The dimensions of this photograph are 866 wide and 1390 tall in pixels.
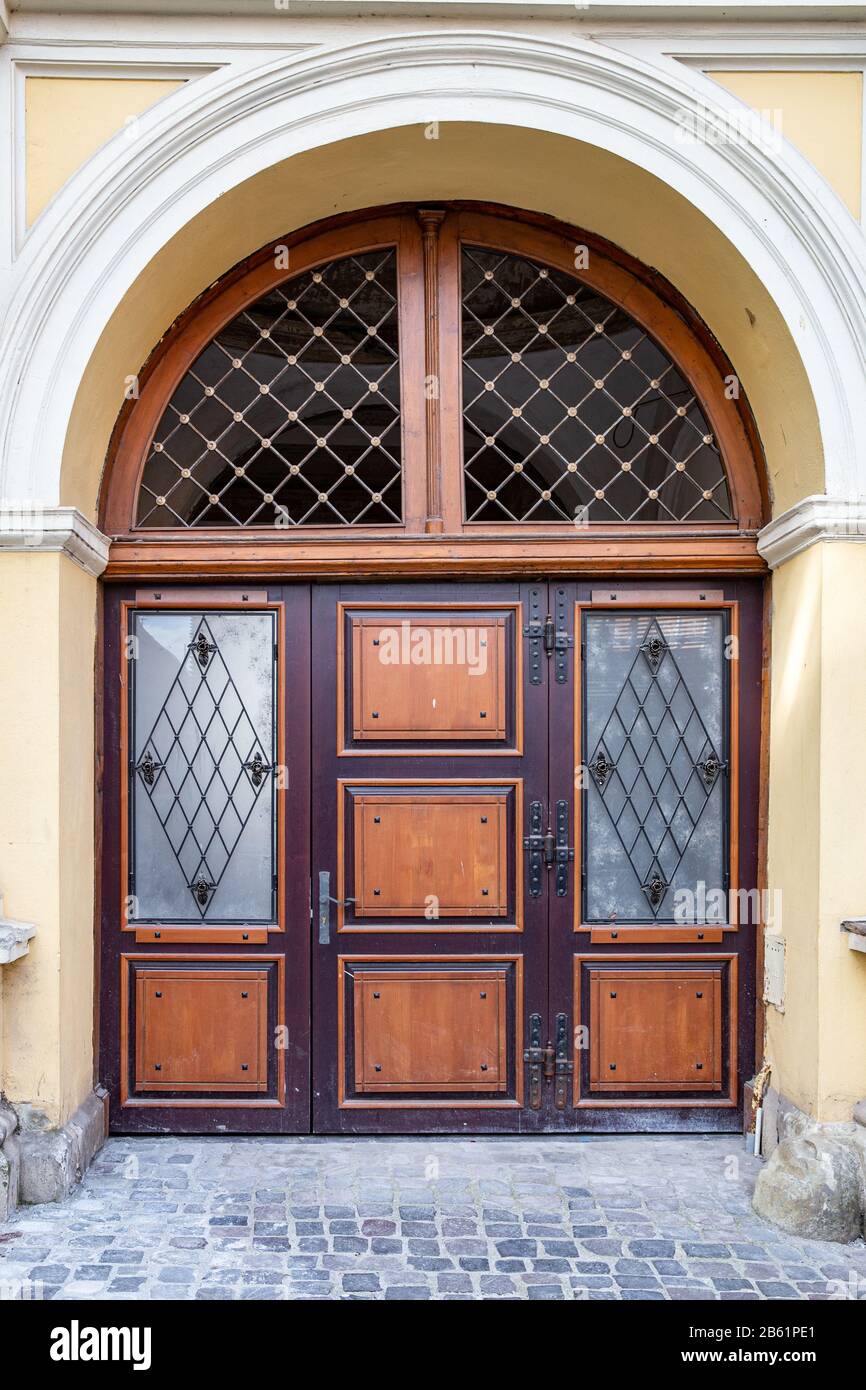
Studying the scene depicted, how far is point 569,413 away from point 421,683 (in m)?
1.47

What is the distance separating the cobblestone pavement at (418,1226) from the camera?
12.1ft

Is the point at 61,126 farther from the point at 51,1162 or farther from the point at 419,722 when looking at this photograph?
the point at 51,1162

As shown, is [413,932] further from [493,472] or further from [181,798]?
[493,472]

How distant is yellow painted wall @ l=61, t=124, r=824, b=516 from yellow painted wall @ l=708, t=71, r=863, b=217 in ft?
1.69

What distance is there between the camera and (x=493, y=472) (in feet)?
16.5

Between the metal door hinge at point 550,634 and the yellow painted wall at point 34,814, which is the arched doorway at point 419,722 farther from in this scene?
the yellow painted wall at point 34,814

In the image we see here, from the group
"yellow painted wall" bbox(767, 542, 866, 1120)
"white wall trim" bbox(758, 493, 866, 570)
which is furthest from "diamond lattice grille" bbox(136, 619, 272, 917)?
"white wall trim" bbox(758, 493, 866, 570)

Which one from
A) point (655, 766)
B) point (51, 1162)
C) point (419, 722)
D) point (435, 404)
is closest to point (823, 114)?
point (435, 404)

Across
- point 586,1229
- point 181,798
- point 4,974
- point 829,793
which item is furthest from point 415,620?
point 586,1229

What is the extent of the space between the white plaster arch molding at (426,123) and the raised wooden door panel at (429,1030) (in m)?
2.63

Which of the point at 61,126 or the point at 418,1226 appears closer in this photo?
the point at 418,1226

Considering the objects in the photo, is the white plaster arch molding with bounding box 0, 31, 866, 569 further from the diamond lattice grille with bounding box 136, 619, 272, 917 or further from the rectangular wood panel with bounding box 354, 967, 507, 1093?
the rectangular wood panel with bounding box 354, 967, 507, 1093

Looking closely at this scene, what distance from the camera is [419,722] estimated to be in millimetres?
4988

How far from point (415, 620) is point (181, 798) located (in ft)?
4.57
